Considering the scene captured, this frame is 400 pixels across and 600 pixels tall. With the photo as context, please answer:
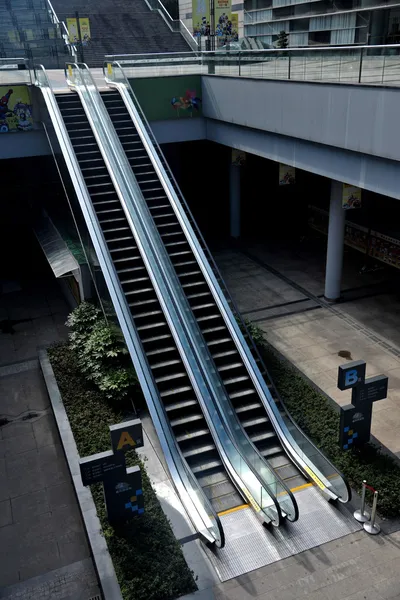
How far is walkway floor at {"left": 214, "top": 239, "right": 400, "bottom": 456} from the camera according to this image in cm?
1491

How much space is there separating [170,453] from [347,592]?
14.7 feet

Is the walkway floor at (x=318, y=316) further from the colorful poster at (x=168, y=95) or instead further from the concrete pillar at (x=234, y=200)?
the colorful poster at (x=168, y=95)

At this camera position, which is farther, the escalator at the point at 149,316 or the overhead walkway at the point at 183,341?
the escalator at the point at 149,316

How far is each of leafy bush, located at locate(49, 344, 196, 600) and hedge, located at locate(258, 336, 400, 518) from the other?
3.80 metres

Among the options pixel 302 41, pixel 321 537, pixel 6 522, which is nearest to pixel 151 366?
pixel 6 522

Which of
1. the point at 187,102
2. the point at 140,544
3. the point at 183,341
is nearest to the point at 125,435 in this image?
the point at 140,544

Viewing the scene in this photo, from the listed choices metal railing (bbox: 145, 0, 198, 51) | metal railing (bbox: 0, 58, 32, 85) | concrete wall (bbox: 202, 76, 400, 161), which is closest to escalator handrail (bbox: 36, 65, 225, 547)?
metal railing (bbox: 0, 58, 32, 85)

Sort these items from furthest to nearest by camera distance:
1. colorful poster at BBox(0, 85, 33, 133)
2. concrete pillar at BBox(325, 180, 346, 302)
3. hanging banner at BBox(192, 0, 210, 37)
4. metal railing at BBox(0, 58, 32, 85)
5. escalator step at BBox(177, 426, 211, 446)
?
hanging banner at BBox(192, 0, 210, 37), metal railing at BBox(0, 58, 32, 85), colorful poster at BBox(0, 85, 33, 133), concrete pillar at BBox(325, 180, 346, 302), escalator step at BBox(177, 426, 211, 446)

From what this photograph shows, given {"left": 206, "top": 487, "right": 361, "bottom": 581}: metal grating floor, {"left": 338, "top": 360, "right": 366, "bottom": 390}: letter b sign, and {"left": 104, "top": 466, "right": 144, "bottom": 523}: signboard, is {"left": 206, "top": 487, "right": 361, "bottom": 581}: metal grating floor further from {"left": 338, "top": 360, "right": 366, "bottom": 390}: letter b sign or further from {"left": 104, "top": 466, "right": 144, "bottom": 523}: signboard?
{"left": 338, "top": 360, "right": 366, "bottom": 390}: letter b sign

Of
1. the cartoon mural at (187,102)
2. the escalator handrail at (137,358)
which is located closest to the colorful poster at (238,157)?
the cartoon mural at (187,102)

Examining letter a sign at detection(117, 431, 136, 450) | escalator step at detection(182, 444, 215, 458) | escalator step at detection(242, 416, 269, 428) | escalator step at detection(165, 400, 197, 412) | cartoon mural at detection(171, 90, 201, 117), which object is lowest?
escalator step at detection(182, 444, 215, 458)

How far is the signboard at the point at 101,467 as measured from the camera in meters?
9.65

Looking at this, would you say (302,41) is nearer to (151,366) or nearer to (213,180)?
(213,180)

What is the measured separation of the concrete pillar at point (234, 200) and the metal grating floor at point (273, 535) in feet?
56.6
